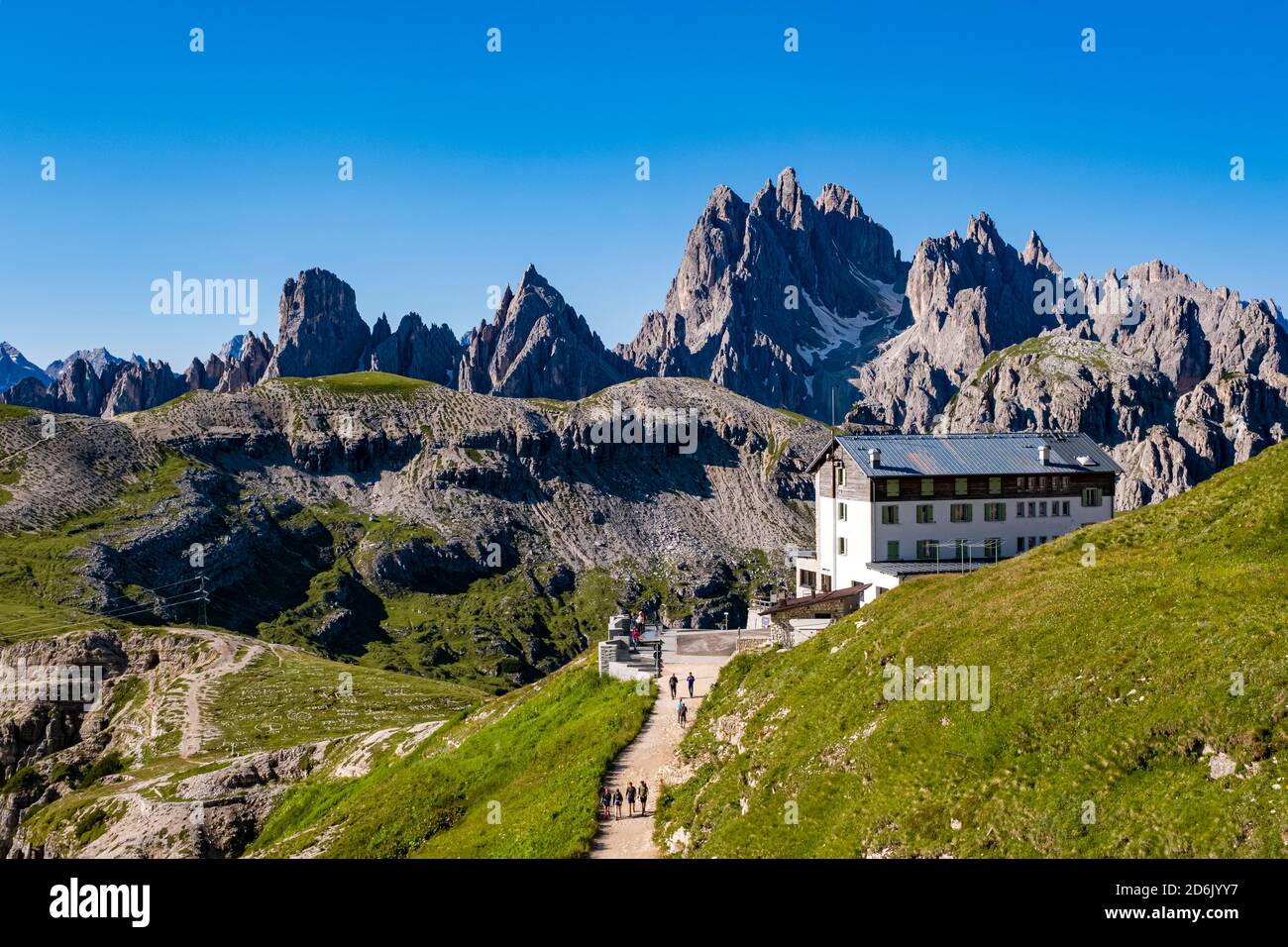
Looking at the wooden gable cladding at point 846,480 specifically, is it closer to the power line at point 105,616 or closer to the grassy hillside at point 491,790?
the grassy hillside at point 491,790

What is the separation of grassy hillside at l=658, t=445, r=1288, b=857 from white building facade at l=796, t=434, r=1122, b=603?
2659 centimetres

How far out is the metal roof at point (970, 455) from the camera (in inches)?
2864

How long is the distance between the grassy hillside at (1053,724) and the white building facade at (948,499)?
26.6 m

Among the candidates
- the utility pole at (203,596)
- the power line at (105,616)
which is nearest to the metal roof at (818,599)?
the power line at (105,616)

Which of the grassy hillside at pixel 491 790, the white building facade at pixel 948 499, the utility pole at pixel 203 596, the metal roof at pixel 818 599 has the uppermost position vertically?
the white building facade at pixel 948 499

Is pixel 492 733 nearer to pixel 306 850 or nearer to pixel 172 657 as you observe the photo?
pixel 306 850

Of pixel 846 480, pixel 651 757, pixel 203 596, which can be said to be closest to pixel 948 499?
pixel 846 480

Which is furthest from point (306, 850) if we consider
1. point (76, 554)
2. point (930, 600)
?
point (76, 554)

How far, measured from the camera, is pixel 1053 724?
27844 millimetres

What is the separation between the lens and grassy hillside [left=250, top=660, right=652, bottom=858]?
36219mm

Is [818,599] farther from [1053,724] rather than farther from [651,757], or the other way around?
[1053,724]

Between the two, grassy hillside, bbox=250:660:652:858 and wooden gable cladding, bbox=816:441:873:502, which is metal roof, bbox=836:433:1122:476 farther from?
grassy hillside, bbox=250:660:652:858

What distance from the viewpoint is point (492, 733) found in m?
53.2

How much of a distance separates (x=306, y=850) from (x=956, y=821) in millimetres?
31484
